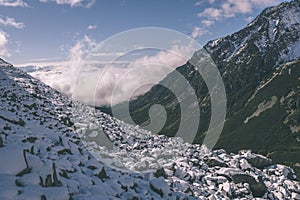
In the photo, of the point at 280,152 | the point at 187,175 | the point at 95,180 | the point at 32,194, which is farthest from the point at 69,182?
the point at 280,152

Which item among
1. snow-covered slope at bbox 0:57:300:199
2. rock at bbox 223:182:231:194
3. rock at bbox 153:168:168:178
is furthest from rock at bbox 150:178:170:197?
rock at bbox 223:182:231:194

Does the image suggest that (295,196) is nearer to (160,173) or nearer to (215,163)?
(215,163)

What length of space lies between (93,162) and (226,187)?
55.0ft

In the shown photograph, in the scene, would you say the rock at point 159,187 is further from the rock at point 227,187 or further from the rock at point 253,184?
the rock at point 253,184

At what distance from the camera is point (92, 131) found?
3525 centimetres

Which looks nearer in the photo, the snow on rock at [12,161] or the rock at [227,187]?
the snow on rock at [12,161]

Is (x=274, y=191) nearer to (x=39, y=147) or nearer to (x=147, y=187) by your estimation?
(x=147, y=187)

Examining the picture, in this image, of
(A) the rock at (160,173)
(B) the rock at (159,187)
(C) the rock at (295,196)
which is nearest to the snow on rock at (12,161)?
(B) the rock at (159,187)

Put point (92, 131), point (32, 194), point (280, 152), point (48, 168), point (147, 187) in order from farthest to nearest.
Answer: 1. point (280, 152)
2. point (92, 131)
3. point (147, 187)
4. point (48, 168)
5. point (32, 194)

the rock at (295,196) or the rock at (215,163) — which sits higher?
the rock at (215,163)

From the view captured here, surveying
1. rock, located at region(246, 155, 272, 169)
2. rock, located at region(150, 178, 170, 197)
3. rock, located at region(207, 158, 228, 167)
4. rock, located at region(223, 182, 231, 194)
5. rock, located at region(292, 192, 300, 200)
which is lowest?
rock, located at region(292, 192, 300, 200)

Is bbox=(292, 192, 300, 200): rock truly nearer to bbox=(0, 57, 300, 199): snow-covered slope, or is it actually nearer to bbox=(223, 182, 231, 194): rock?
bbox=(0, 57, 300, 199): snow-covered slope

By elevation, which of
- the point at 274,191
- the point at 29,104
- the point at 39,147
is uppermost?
the point at 29,104

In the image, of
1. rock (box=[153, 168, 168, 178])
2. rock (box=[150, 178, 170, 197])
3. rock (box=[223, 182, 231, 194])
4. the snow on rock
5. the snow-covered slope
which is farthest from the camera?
rock (box=[223, 182, 231, 194])
